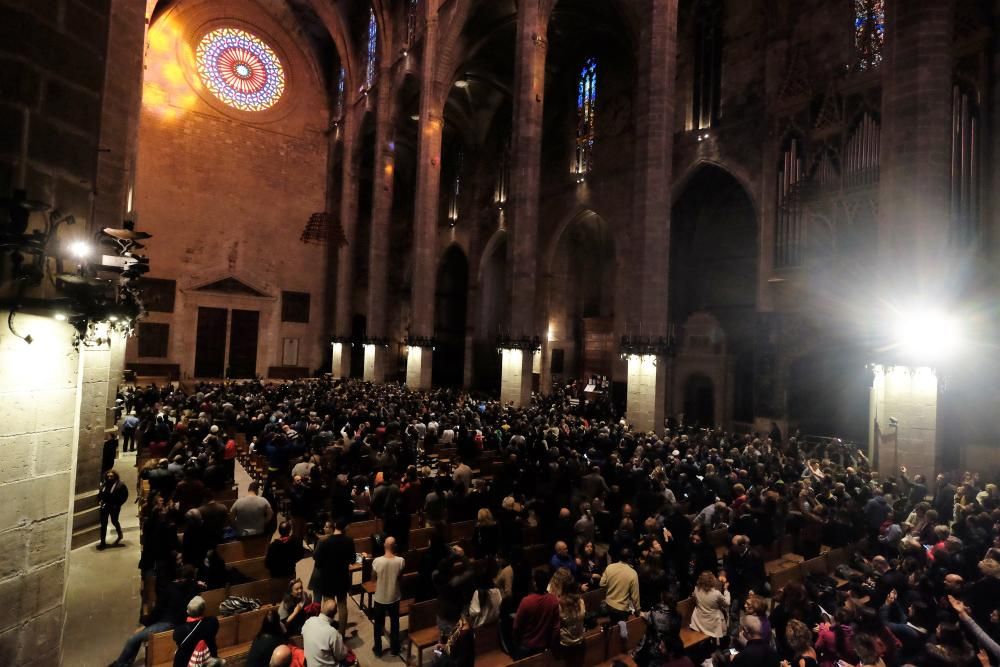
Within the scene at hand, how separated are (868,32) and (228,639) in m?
20.6

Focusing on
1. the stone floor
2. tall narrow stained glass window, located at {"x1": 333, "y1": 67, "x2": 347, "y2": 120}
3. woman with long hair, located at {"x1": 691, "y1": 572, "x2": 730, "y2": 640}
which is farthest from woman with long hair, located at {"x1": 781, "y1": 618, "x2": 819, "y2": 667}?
tall narrow stained glass window, located at {"x1": 333, "y1": 67, "x2": 347, "y2": 120}

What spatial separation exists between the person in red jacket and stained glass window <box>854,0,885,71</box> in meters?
17.9

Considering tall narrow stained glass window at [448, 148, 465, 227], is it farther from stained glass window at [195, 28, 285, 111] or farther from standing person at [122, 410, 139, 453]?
standing person at [122, 410, 139, 453]

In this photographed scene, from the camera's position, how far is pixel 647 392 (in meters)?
16.5

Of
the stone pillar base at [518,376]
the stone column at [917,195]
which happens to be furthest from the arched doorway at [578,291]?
the stone column at [917,195]

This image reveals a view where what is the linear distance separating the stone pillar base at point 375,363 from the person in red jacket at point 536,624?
24786 mm

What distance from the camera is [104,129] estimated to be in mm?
8539

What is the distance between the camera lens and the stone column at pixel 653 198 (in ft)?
54.1

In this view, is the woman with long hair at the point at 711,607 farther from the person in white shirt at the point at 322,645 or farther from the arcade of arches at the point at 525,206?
the arcade of arches at the point at 525,206

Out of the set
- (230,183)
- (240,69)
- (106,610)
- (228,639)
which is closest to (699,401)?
(228,639)

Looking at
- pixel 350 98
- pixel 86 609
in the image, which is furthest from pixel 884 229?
pixel 350 98

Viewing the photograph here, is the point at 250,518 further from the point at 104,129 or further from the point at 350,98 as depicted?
the point at 350,98

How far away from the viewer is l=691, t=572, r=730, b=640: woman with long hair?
5035 millimetres

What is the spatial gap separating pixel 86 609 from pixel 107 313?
4.34m
